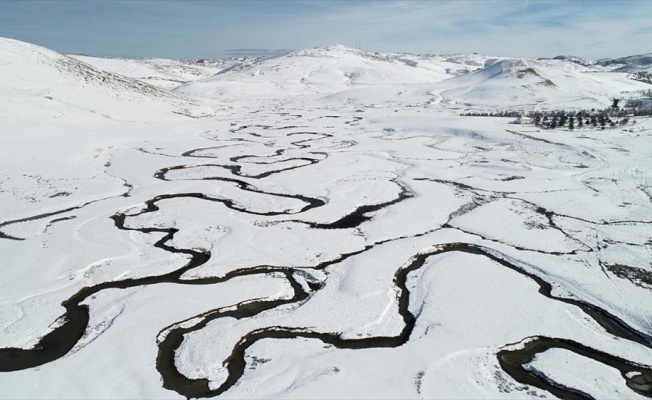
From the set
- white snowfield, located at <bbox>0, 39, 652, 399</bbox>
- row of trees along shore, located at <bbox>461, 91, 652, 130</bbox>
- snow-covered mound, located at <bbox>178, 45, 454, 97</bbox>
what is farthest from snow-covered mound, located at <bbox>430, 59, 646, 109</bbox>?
snow-covered mound, located at <bbox>178, 45, 454, 97</bbox>

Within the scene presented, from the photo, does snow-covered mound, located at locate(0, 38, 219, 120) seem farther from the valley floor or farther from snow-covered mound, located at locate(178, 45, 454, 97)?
snow-covered mound, located at locate(178, 45, 454, 97)

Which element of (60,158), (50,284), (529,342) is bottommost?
(529,342)

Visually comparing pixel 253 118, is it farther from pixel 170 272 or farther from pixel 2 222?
pixel 170 272

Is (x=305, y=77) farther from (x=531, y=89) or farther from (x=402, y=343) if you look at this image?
(x=402, y=343)

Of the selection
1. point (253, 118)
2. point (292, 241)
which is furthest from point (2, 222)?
point (253, 118)

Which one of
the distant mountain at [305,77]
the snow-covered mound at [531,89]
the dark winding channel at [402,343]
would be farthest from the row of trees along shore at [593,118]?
the distant mountain at [305,77]

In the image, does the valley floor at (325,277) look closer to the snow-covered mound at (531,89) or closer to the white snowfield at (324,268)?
the white snowfield at (324,268)
